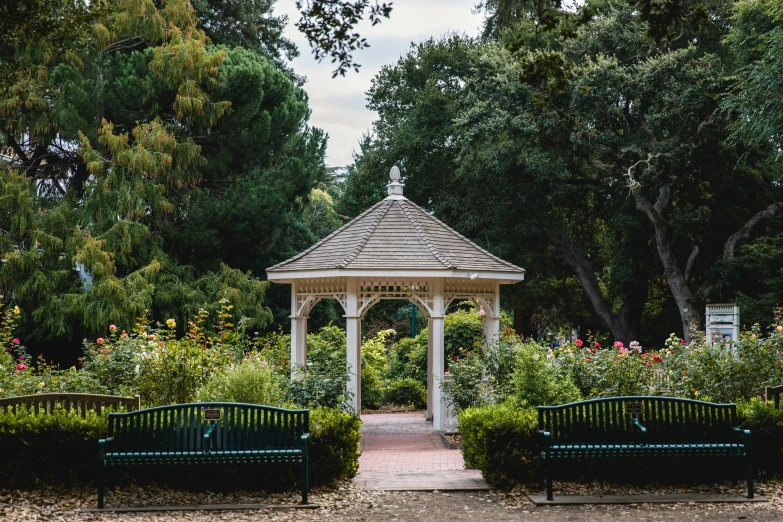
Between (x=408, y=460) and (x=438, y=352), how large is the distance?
9.15 feet

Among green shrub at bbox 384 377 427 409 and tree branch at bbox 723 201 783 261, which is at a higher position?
tree branch at bbox 723 201 783 261

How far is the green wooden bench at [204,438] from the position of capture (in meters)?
7.02

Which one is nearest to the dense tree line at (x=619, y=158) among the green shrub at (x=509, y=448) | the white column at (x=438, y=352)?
the white column at (x=438, y=352)

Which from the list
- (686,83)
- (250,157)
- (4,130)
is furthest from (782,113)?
(4,130)

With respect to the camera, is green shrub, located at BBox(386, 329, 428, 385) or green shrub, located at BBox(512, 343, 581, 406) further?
green shrub, located at BBox(386, 329, 428, 385)

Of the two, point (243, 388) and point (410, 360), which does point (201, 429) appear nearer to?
point (243, 388)

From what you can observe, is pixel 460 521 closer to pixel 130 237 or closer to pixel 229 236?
pixel 130 237

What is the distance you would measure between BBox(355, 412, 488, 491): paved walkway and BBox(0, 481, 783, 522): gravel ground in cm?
32

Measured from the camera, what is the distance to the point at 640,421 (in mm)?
7379

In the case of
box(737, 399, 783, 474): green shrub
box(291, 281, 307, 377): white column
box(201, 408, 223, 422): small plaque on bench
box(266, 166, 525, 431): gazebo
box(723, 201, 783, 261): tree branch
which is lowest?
box(737, 399, 783, 474): green shrub

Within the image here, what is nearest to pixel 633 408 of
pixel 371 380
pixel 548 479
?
pixel 548 479

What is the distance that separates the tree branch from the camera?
23172 mm

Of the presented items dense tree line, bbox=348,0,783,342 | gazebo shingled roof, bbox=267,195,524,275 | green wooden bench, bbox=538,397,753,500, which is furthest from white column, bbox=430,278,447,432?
dense tree line, bbox=348,0,783,342

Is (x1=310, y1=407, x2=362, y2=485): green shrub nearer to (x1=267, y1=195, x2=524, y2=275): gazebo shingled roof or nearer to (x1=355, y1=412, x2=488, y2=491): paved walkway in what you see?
(x1=355, y1=412, x2=488, y2=491): paved walkway
